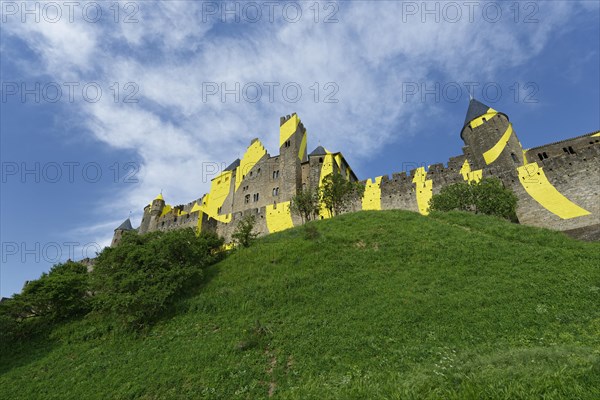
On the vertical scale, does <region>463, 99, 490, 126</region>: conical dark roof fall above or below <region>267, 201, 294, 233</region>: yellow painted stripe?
above

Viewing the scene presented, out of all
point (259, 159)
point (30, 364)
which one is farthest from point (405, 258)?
point (259, 159)

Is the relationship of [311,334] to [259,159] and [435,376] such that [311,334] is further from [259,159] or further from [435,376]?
[259,159]

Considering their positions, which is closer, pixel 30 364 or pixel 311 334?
pixel 311 334

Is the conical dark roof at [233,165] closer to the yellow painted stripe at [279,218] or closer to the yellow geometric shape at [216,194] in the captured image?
the yellow geometric shape at [216,194]

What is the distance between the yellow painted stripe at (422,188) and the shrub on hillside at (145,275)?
2080 centimetres

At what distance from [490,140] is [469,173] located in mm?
4917

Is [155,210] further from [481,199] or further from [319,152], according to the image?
[481,199]

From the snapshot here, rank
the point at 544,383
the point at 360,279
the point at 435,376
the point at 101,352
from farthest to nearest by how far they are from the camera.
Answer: the point at 360,279 → the point at 101,352 → the point at 435,376 → the point at 544,383

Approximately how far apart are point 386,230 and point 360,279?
5989mm

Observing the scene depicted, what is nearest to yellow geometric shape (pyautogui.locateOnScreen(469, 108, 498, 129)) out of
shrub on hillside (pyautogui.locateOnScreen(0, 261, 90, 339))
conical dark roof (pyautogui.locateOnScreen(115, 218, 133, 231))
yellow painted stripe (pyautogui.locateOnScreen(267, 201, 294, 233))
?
yellow painted stripe (pyautogui.locateOnScreen(267, 201, 294, 233))

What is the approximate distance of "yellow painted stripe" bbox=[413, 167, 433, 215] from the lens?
1268 inches

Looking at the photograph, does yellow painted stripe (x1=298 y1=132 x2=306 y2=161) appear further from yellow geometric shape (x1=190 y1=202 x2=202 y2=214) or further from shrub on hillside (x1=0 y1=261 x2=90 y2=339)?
shrub on hillside (x1=0 y1=261 x2=90 y2=339)

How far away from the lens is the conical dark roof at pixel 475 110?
3672 centimetres

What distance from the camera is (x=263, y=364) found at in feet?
34.5
